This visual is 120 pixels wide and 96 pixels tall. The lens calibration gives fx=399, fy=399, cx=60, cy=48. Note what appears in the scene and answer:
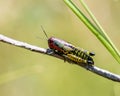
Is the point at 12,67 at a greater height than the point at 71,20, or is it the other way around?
the point at 71,20

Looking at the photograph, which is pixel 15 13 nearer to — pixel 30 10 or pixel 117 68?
pixel 30 10

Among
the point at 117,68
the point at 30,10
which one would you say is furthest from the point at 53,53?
the point at 30,10

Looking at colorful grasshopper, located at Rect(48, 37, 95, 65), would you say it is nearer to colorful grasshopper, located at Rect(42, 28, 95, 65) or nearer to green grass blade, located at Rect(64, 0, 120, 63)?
colorful grasshopper, located at Rect(42, 28, 95, 65)

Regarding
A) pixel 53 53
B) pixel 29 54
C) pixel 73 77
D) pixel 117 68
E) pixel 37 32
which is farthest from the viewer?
pixel 37 32

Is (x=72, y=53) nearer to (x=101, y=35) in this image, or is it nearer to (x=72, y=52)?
(x=72, y=52)

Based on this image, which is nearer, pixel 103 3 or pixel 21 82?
pixel 21 82

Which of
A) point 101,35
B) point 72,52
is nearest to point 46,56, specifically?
point 72,52

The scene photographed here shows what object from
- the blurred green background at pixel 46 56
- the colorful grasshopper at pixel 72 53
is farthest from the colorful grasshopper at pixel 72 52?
the blurred green background at pixel 46 56

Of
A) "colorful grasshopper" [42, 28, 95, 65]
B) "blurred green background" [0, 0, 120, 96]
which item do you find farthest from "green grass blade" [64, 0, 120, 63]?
"blurred green background" [0, 0, 120, 96]

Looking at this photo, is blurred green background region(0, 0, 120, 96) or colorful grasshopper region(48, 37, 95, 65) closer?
colorful grasshopper region(48, 37, 95, 65)
